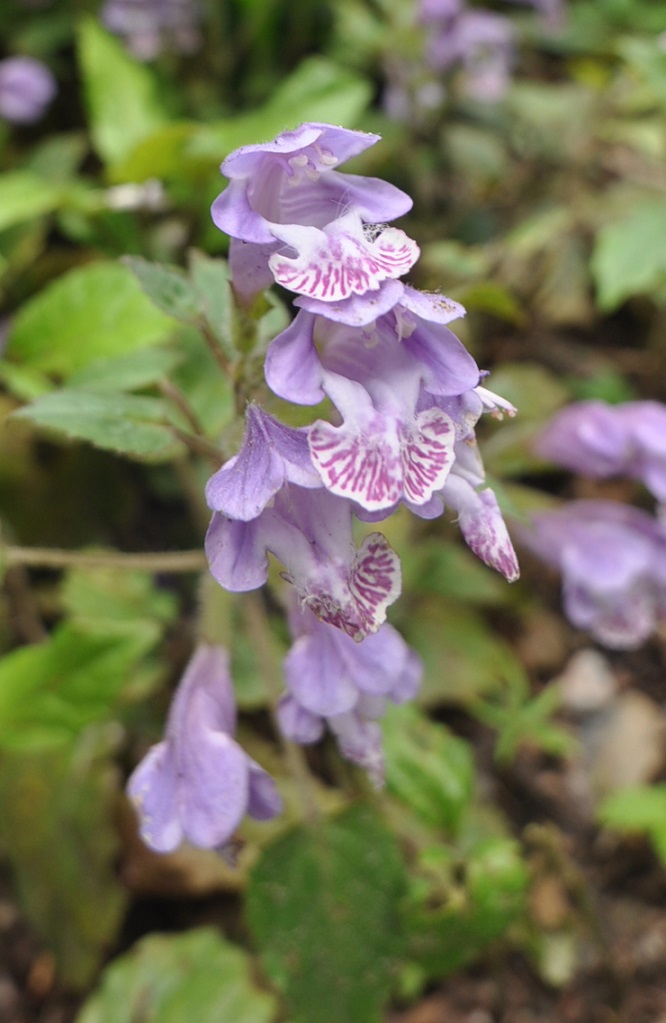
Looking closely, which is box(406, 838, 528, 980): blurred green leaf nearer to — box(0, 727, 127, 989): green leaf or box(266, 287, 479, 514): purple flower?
box(0, 727, 127, 989): green leaf

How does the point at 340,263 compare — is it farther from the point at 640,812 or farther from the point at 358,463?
the point at 640,812

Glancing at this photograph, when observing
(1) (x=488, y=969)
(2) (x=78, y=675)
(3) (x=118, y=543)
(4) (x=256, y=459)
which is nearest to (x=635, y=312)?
(3) (x=118, y=543)

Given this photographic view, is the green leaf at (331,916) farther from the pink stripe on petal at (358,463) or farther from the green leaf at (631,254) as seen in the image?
the green leaf at (631,254)

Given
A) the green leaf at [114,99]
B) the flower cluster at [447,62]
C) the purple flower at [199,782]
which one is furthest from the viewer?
the flower cluster at [447,62]

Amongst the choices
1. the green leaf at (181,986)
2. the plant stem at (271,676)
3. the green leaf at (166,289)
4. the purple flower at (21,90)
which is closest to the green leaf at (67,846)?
the green leaf at (181,986)

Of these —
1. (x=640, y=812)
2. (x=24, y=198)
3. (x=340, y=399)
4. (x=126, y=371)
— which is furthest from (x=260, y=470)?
(x=24, y=198)

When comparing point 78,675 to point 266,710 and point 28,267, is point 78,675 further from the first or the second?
point 28,267
